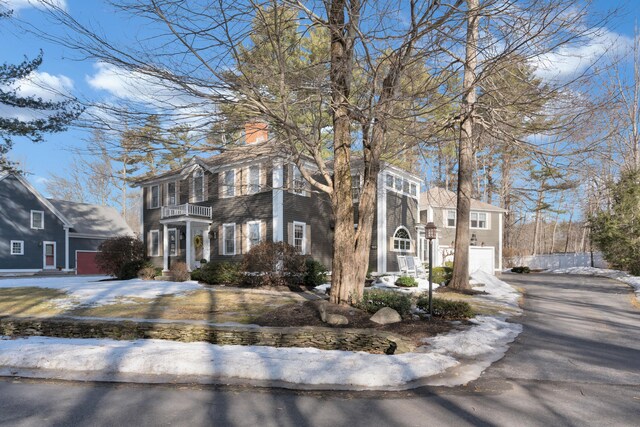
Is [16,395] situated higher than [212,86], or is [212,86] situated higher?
[212,86]

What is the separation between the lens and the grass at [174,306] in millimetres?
10297

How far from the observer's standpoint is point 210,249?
70.6 feet

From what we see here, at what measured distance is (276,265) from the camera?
1534 centimetres

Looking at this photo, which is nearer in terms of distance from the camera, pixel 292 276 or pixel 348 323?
pixel 348 323

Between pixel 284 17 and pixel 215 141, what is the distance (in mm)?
2945

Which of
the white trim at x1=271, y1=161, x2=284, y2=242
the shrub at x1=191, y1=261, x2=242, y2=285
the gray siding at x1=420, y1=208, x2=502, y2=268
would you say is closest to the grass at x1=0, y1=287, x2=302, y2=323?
the shrub at x1=191, y1=261, x2=242, y2=285

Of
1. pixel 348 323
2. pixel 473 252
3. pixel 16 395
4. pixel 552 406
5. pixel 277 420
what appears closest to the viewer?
pixel 277 420

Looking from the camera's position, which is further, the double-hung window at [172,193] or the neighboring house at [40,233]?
the neighboring house at [40,233]

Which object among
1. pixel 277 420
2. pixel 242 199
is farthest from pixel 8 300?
pixel 277 420

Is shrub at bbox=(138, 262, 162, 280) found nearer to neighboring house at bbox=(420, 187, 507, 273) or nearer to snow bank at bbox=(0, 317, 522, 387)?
snow bank at bbox=(0, 317, 522, 387)

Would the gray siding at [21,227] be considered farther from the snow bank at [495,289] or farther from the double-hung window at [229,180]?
the snow bank at [495,289]

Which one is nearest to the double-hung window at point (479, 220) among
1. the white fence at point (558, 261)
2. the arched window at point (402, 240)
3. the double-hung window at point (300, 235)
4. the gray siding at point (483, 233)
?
the gray siding at point (483, 233)

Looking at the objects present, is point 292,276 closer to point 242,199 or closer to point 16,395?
point 242,199

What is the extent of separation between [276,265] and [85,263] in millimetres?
22591
